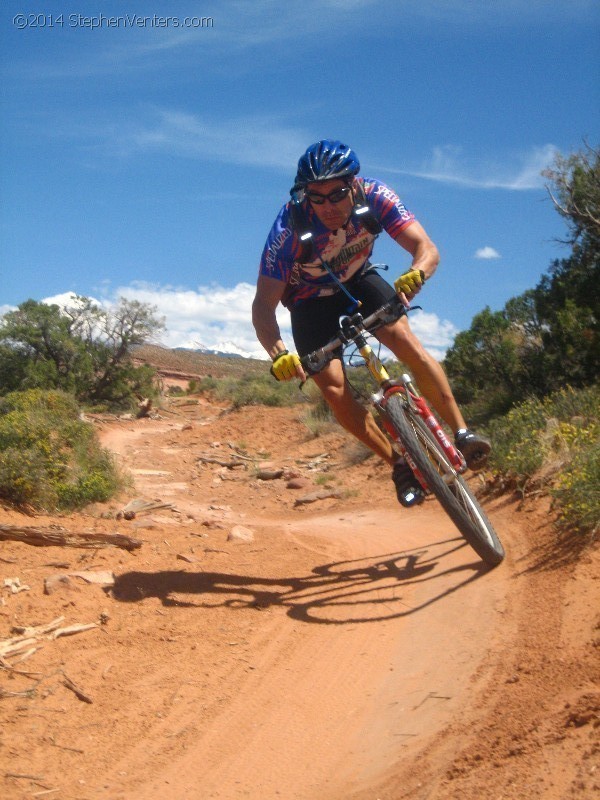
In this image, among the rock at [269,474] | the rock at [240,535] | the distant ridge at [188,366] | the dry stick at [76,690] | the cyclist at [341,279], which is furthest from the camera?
the distant ridge at [188,366]

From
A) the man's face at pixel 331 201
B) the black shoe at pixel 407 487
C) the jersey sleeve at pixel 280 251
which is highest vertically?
the man's face at pixel 331 201

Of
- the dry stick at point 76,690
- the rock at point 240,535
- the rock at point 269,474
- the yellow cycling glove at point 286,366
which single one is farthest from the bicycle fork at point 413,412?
the rock at point 269,474

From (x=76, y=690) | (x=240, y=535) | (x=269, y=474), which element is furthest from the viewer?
(x=269, y=474)

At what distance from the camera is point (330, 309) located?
205 inches

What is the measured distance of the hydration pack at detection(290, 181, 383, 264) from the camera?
467 cm

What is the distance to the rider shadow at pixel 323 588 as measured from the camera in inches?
170

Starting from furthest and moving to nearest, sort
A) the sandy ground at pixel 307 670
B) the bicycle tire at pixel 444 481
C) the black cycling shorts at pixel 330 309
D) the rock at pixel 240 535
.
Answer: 1. the rock at pixel 240 535
2. the black cycling shorts at pixel 330 309
3. the bicycle tire at pixel 444 481
4. the sandy ground at pixel 307 670

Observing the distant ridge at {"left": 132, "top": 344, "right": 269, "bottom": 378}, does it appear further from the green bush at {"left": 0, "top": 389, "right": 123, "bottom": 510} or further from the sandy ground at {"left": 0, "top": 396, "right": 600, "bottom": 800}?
the sandy ground at {"left": 0, "top": 396, "right": 600, "bottom": 800}

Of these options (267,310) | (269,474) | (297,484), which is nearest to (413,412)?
(267,310)

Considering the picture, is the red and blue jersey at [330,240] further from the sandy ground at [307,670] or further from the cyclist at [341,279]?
the sandy ground at [307,670]

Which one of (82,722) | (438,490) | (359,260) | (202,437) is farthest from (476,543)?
(202,437)

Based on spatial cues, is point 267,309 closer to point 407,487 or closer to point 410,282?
point 410,282

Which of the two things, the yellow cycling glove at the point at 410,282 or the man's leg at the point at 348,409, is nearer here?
the yellow cycling glove at the point at 410,282

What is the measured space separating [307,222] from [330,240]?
0.23 metres
